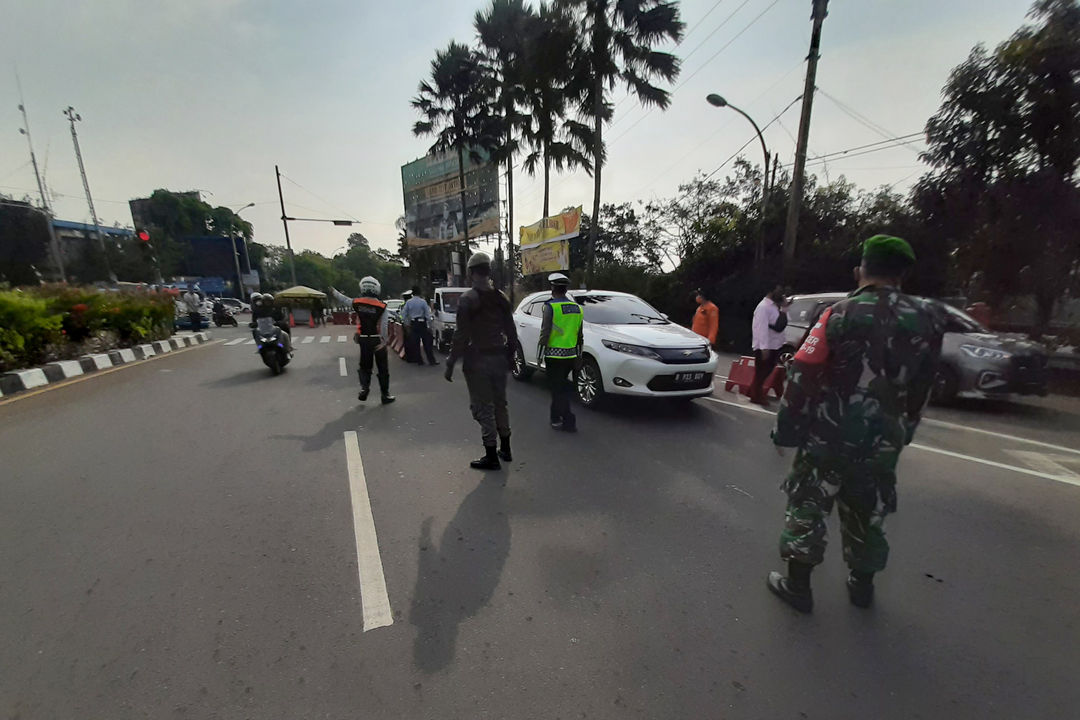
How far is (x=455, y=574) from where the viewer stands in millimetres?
2629

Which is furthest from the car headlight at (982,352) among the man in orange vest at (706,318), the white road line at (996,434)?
the man in orange vest at (706,318)

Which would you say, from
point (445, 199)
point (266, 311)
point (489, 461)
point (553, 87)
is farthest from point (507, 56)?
point (489, 461)

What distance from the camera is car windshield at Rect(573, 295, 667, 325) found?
260 inches

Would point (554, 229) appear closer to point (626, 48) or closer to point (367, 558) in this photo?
point (626, 48)

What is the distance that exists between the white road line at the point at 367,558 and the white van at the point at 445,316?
8.22 meters

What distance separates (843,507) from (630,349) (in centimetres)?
354

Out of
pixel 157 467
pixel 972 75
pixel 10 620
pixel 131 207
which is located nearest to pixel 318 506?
pixel 10 620

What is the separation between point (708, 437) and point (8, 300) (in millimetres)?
10680

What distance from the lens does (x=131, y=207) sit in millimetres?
61156

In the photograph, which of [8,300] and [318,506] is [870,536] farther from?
[8,300]

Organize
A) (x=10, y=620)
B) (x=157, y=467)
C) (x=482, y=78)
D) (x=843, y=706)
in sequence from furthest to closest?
(x=482, y=78) → (x=157, y=467) → (x=10, y=620) → (x=843, y=706)

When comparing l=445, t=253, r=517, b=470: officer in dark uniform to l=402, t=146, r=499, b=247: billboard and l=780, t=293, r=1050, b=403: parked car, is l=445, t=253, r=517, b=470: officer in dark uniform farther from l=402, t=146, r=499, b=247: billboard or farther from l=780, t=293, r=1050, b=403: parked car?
l=402, t=146, r=499, b=247: billboard

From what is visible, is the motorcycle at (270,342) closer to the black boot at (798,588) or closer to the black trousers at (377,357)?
the black trousers at (377,357)

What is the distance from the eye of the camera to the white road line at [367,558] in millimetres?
2297
